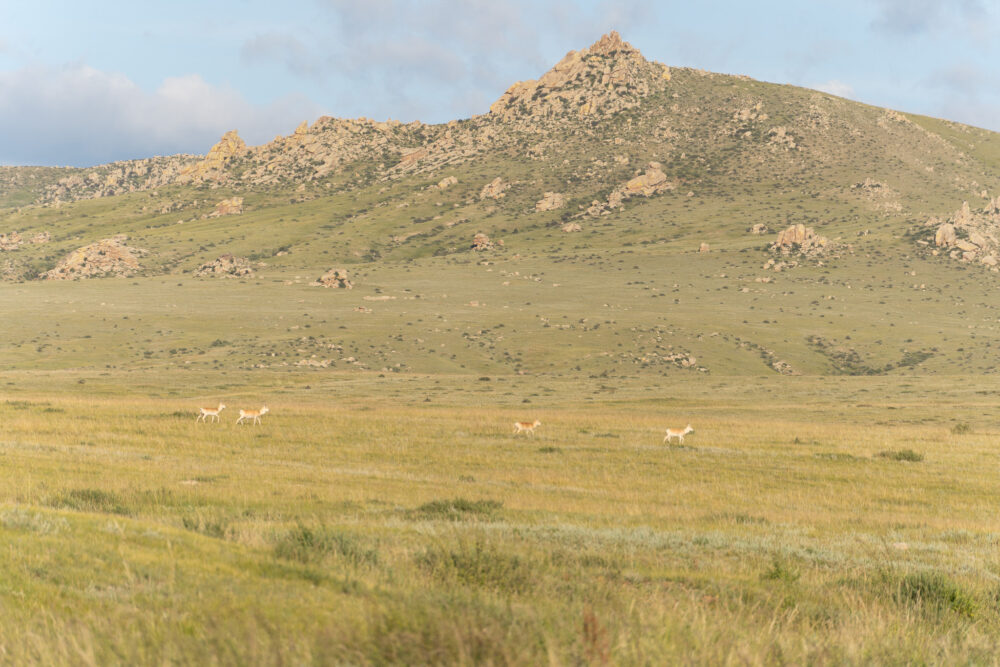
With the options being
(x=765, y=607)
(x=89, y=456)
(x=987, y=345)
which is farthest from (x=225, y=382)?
(x=987, y=345)

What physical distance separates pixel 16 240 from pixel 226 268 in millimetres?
78168

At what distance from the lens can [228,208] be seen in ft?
632

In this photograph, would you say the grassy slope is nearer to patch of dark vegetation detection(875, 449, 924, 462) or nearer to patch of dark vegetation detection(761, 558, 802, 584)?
patch of dark vegetation detection(761, 558, 802, 584)

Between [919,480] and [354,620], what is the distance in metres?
21.6

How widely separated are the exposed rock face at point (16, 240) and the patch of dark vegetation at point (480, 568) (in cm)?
19511

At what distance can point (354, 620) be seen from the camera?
4.57 m

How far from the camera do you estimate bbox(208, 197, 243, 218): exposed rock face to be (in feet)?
629

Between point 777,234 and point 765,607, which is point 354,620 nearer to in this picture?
point 765,607

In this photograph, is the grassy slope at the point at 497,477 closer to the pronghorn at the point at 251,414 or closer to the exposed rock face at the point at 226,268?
the pronghorn at the point at 251,414

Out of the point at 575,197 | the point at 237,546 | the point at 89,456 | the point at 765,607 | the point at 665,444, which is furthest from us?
the point at 575,197

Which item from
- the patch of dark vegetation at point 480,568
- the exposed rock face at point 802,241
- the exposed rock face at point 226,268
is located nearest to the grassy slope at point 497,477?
the patch of dark vegetation at point 480,568

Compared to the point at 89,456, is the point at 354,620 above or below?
above

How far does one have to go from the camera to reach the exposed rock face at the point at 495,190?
177m

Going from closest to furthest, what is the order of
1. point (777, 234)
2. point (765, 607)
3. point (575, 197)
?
point (765, 607)
point (777, 234)
point (575, 197)
